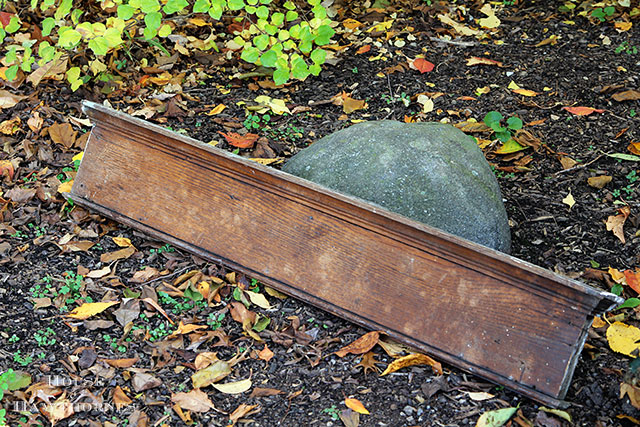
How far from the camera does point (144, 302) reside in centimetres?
273

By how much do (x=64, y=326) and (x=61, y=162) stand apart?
4.14 ft

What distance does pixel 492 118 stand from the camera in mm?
3637

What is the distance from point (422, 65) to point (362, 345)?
2.43m

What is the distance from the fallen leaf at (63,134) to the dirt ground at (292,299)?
0.03 m

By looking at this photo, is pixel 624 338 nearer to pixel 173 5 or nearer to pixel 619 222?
pixel 619 222

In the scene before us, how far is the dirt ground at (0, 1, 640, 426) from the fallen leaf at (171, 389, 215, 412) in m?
0.02

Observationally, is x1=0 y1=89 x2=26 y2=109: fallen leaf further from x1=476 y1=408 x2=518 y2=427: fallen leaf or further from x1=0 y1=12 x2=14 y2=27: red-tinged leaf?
x1=476 y1=408 x2=518 y2=427: fallen leaf

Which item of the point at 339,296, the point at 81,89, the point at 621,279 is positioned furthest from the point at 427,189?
the point at 81,89

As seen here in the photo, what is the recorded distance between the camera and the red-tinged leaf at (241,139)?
3611 mm

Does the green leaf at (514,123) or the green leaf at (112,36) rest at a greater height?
the green leaf at (112,36)

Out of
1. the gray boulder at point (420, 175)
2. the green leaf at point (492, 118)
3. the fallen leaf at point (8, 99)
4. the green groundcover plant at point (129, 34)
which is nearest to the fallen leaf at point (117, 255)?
the gray boulder at point (420, 175)

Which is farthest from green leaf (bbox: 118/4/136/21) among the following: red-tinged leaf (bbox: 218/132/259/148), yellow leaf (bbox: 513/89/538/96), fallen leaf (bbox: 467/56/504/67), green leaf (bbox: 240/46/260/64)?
yellow leaf (bbox: 513/89/538/96)

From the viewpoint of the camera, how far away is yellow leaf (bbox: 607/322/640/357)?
2473 mm

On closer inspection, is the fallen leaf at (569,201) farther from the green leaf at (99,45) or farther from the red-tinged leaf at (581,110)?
Answer: the green leaf at (99,45)
